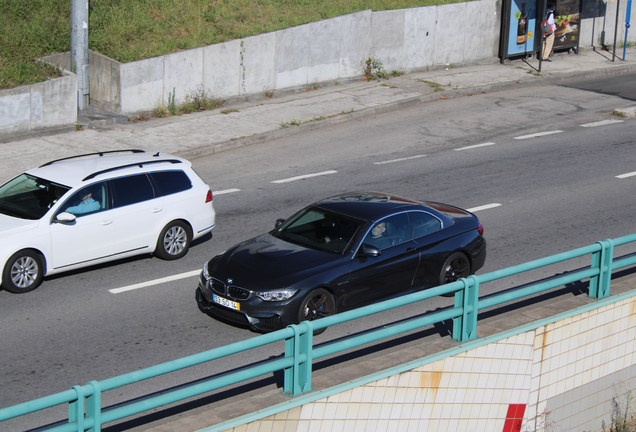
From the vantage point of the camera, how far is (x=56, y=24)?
2195 cm

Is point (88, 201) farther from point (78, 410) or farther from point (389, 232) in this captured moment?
point (78, 410)

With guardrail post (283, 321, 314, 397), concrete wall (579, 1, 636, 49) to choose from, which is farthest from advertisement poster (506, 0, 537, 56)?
guardrail post (283, 321, 314, 397)

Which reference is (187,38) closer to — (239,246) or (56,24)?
(56,24)

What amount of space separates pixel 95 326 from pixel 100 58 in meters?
13.3

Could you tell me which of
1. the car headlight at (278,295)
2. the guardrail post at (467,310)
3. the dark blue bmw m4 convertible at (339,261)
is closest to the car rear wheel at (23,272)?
the dark blue bmw m4 convertible at (339,261)

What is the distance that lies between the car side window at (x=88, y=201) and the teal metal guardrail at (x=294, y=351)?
4980 mm

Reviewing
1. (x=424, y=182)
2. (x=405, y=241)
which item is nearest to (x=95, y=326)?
(x=405, y=241)

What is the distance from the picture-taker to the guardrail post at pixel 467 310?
7.28 metres

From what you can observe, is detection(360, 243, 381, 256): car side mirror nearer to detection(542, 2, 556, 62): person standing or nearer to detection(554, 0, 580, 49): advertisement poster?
Answer: detection(542, 2, 556, 62): person standing

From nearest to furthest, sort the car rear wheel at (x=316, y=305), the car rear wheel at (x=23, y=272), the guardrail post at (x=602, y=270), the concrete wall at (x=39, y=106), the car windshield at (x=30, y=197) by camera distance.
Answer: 1. the guardrail post at (x=602, y=270)
2. the car rear wheel at (x=316, y=305)
3. the car rear wheel at (x=23, y=272)
4. the car windshield at (x=30, y=197)
5. the concrete wall at (x=39, y=106)

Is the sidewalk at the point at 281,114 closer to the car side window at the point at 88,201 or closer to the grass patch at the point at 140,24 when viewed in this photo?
the grass patch at the point at 140,24

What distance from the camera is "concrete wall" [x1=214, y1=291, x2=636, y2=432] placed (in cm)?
656

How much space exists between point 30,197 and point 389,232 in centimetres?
526

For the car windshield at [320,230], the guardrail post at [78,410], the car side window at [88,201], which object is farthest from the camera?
the car side window at [88,201]
